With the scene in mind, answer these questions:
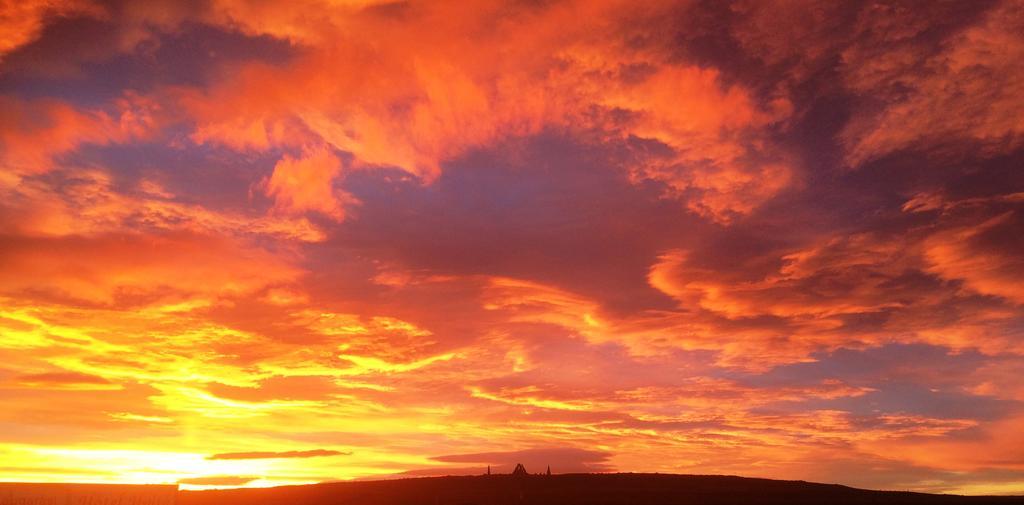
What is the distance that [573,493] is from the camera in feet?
287

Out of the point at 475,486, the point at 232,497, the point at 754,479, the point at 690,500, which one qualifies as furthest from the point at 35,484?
the point at 754,479

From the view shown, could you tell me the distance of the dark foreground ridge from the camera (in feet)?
276

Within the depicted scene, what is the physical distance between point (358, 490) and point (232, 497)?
16413mm

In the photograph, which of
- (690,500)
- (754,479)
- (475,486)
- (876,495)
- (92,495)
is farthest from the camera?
(754,479)

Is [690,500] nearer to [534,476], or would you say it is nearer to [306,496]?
[534,476]

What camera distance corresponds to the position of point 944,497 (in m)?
91.2

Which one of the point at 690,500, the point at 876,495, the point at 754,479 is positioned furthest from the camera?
the point at 754,479

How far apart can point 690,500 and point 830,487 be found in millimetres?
25661

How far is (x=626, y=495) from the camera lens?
86062 mm

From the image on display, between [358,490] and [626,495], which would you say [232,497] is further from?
[626,495]

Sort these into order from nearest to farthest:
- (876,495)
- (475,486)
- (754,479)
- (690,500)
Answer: (690,500) < (876,495) < (475,486) < (754,479)

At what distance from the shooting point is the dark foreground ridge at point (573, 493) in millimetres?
84188

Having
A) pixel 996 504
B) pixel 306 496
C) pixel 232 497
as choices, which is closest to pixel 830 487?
pixel 996 504

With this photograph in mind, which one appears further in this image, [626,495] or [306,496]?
[306,496]
